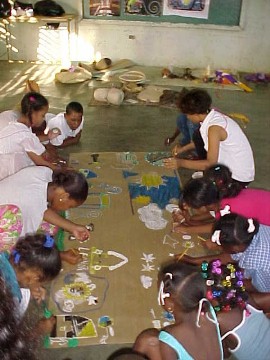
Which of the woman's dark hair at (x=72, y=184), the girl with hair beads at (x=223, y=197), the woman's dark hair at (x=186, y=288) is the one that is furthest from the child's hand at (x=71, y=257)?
the woman's dark hair at (x=186, y=288)

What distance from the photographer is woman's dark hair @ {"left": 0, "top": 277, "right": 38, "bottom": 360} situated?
2.67 feet

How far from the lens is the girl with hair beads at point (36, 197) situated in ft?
7.91

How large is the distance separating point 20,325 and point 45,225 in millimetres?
2012

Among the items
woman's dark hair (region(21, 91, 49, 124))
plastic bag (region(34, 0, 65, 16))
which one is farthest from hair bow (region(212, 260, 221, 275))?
plastic bag (region(34, 0, 65, 16))

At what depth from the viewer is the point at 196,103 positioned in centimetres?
323

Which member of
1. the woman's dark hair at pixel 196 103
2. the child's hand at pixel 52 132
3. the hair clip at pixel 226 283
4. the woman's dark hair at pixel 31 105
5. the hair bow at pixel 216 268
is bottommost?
the child's hand at pixel 52 132

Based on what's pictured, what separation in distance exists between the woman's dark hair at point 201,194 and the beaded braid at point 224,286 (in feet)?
1.67

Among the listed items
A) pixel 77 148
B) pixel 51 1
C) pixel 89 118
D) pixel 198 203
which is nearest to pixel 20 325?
pixel 198 203

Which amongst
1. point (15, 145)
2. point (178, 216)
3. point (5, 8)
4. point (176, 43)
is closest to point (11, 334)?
point (178, 216)

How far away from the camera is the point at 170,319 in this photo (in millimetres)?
2400

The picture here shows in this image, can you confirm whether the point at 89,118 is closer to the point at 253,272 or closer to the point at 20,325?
the point at 253,272

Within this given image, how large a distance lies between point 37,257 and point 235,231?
3.04ft

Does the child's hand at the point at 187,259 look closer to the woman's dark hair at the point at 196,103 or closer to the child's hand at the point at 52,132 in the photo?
the woman's dark hair at the point at 196,103

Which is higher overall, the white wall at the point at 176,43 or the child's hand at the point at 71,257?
the white wall at the point at 176,43
